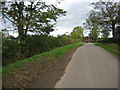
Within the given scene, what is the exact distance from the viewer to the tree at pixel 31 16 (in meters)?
18.2

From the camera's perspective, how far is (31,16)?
20.5m

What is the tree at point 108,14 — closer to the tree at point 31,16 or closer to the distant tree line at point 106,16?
the distant tree line at point 106,16

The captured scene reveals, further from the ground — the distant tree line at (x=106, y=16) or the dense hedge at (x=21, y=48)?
the distant tree line at (x=106, y=16)

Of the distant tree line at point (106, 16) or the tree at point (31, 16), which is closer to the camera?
the tree at point (31, 16)

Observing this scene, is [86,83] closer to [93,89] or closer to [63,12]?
[93,89]

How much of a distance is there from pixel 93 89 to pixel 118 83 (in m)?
1.24

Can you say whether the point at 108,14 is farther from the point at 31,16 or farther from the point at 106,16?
the point at 31,16

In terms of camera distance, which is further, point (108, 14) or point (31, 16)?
point (108, 14)

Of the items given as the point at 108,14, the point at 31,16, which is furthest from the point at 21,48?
the point at 108,14

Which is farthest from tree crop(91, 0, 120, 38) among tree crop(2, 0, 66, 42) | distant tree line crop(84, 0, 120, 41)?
tree crop(2, 0, 66, 42)

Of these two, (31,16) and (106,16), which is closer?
(31,16)

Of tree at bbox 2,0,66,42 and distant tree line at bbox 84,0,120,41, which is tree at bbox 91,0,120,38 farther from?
tree at bbox 2,0,66,42

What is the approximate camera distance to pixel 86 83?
248 inches

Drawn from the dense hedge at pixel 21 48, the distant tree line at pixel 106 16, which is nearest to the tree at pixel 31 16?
the dense hedge at pixel 21 48
